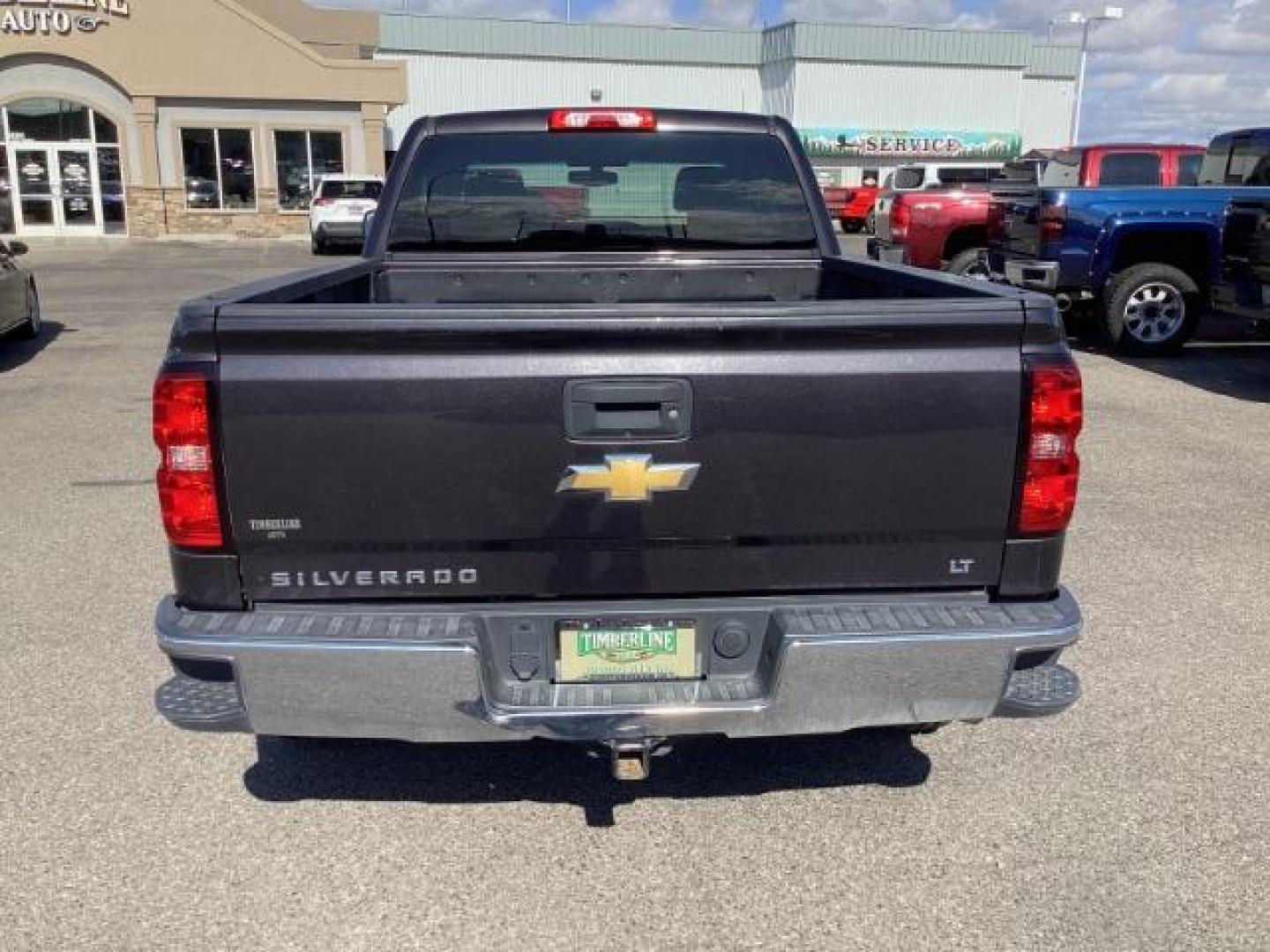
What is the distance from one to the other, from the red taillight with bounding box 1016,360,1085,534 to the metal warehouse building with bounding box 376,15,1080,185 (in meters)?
44.5

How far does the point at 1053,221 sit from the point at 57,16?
27.2 m

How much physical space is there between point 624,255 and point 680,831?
91.9 inches

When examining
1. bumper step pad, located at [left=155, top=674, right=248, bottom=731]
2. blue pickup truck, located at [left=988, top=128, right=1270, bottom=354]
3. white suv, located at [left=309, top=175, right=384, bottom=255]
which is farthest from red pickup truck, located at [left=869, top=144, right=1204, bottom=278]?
white suv, located at [left=309, top=175, right=384, bottom=255]

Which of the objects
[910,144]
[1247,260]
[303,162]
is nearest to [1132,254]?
[1247,260]

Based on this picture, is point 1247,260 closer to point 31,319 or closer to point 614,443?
point 614,443

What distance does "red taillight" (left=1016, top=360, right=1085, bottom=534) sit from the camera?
284 cm

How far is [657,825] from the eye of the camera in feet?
11.3

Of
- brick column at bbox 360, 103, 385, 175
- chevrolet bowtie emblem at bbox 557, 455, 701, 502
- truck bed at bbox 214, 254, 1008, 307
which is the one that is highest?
brick column at bbox 360, 103, 385, 175

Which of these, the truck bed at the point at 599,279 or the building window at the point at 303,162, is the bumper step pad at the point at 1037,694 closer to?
the truck bed at the point at 599,279

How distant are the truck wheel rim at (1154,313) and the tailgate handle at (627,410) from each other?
33.4ft

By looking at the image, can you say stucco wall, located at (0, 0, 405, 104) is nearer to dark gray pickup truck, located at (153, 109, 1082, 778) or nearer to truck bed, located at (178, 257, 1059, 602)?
dark gray pickup truck, located at (153, 109, 1082, 778)

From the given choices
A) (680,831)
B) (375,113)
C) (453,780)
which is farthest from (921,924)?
(375,113)

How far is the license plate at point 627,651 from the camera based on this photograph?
2922mm

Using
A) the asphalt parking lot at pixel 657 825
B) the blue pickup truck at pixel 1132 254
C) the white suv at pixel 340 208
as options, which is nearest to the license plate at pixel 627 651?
the asphalt parking lot at pixel 657 825
